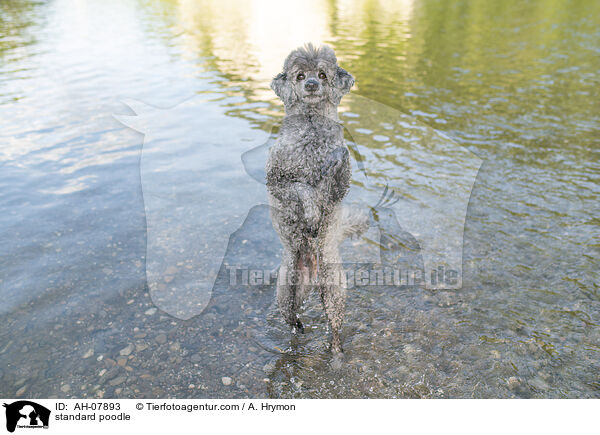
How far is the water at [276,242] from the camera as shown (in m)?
4.68

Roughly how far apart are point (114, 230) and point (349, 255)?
4273mm

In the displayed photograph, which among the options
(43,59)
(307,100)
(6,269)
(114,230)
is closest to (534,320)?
(307,100)

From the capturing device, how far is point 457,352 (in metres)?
4.88

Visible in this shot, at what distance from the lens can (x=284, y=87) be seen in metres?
4.03

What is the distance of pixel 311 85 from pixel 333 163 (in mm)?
754

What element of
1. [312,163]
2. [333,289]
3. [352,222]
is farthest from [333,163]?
[333,289]

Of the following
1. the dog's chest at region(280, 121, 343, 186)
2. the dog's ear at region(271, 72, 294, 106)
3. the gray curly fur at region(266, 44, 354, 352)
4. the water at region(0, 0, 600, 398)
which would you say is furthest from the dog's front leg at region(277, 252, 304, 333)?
the dog's ear at region(271, 72, 294, 106)

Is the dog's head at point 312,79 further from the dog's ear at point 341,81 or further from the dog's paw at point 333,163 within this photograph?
the dog's paw at point 333,163

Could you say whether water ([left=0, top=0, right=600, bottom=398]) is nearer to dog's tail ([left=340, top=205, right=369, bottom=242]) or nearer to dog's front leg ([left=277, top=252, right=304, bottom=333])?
dog's front leg ([left=277, top=252, right=304, bottom=333])

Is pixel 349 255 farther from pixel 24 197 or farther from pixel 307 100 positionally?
pixel 24 197
